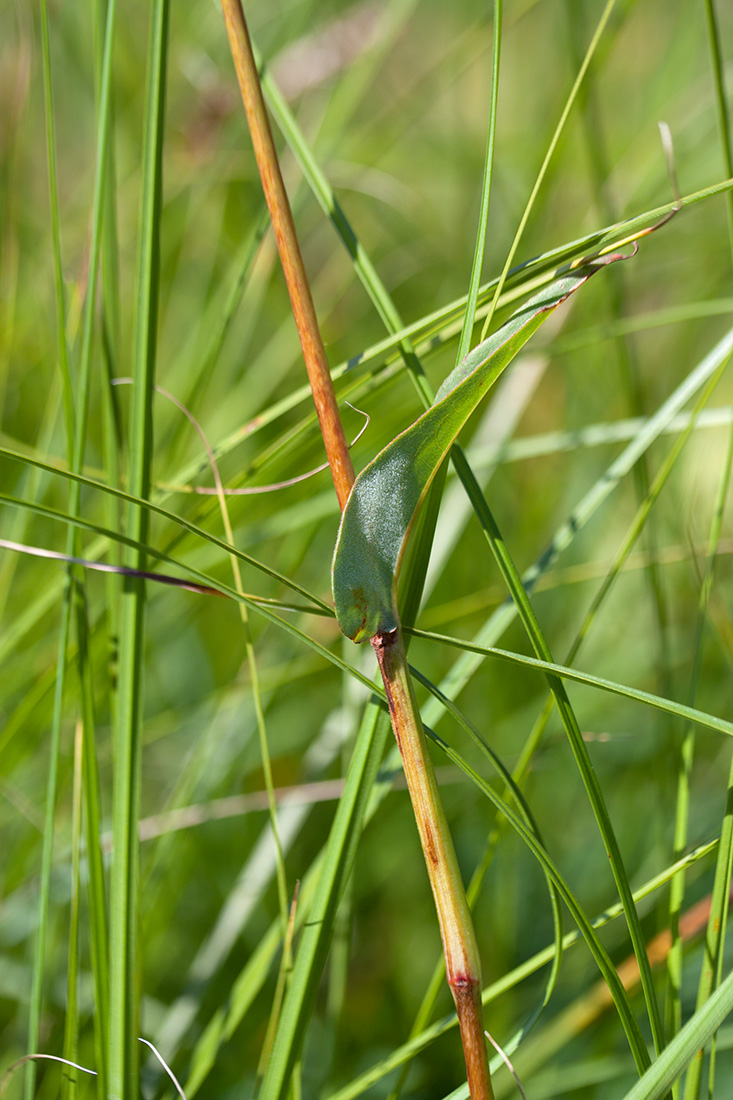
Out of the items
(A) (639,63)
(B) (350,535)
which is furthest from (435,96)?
(A) (639,63)

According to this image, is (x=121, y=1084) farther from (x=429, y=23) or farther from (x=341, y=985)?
(x=429, y=23)

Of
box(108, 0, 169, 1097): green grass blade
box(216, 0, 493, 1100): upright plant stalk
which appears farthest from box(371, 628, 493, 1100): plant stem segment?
box(108, 0, 169, 1097): green grass blade

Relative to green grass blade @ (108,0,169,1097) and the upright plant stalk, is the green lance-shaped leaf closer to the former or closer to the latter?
the upright plant stalk

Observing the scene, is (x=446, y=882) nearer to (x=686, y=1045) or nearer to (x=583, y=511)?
(x=686, y=1045)

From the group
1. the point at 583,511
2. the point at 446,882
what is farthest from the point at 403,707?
the point at 583,511

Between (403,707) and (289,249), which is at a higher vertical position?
(289,249)

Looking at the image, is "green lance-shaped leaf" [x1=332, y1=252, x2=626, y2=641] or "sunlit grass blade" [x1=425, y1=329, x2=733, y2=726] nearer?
"green lance-shaped leaf" [x1=332, y1=252, x2=626, y2=641]

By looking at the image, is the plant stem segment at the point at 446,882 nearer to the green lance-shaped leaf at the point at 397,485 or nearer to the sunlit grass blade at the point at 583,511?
the green lance-shaped leaf at the point at 397,485
